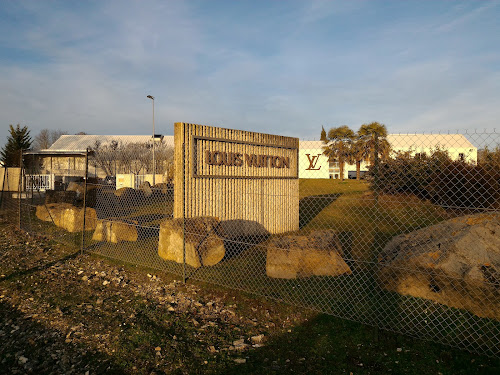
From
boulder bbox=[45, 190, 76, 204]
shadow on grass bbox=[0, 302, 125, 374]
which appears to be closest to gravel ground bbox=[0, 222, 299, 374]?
shadow on grass bbox=[0, 302, 125, 374]

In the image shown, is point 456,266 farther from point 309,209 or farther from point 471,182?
point 309,209

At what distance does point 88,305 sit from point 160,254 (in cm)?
223

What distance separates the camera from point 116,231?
899cm

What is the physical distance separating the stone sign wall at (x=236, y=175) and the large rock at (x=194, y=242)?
0.53 m

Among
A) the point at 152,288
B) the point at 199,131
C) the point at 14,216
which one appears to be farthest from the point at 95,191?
the point at 152,288

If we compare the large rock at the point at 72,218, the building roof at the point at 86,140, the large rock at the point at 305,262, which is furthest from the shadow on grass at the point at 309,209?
the building roof at the point at 86,140

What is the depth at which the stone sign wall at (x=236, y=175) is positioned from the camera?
8.74m

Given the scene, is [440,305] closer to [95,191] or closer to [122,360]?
[122,360]

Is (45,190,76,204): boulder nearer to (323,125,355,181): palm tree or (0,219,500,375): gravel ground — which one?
(0,219,500,375): gravel ground

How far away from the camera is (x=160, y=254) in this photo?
7406 millimetres

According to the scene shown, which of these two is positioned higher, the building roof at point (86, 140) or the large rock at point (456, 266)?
the building roof at point (86, 140)

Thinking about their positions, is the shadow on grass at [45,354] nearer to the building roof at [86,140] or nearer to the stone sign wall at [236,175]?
the stone sign wall at [236,175]

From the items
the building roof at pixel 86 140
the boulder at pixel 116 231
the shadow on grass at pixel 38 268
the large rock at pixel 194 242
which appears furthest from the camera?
the building roof at pixel 86 140

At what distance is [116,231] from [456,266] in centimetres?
750
